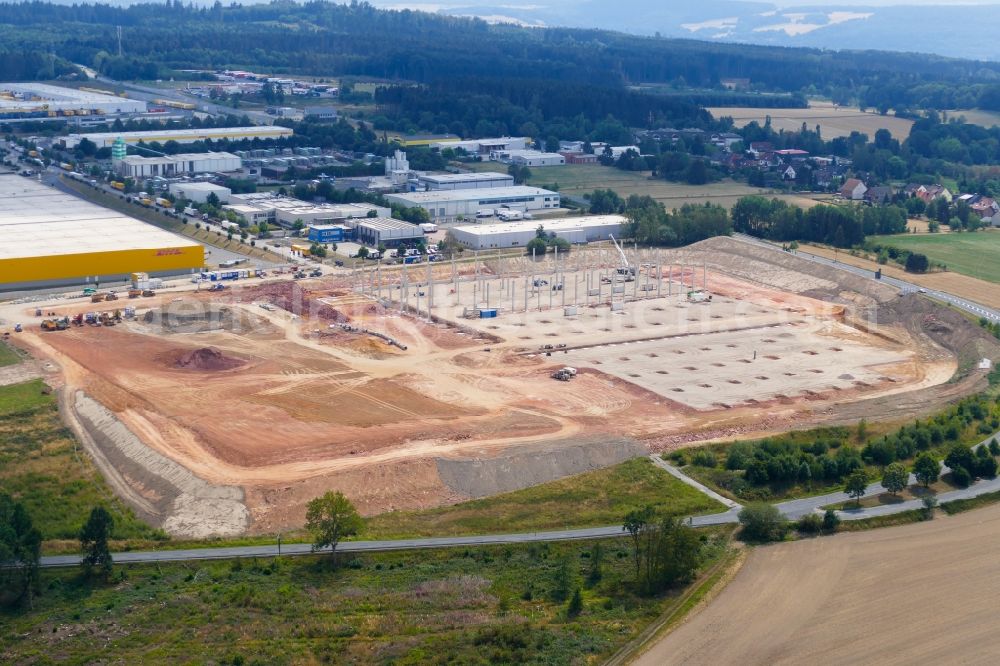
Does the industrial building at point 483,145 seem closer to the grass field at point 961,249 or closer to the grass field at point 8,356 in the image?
the grass field at point 961,249

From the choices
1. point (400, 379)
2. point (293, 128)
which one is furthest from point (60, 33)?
point (400, 379)

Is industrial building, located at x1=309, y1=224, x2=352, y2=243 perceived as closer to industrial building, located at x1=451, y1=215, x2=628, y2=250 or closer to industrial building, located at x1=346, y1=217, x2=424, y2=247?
industrial building, located at x1=346, y1=217, x2=424, y2=247

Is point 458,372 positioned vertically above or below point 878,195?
below

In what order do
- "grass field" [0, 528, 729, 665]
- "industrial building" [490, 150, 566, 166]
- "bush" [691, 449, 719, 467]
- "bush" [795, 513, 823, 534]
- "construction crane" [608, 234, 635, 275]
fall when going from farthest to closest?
"industrial building" [490, 150, 566, 166]
"construction crane" [608, 234, 635, 275]
"bush" [691, 449, 719, 467]
"bush" [795, 513, 823, 534]
"grass field" [0, 528, 729, 665]

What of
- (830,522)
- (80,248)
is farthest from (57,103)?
(830,522)

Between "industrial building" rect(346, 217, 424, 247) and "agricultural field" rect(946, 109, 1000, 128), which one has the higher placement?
"agricultural field" rect(946, 109, 1000, 128)

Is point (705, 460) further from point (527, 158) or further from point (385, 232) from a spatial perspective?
point (527, 158)

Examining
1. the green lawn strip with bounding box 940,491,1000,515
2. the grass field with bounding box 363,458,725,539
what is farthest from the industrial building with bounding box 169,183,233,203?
the green lawn strip with bounding box 940,491,1000,515
